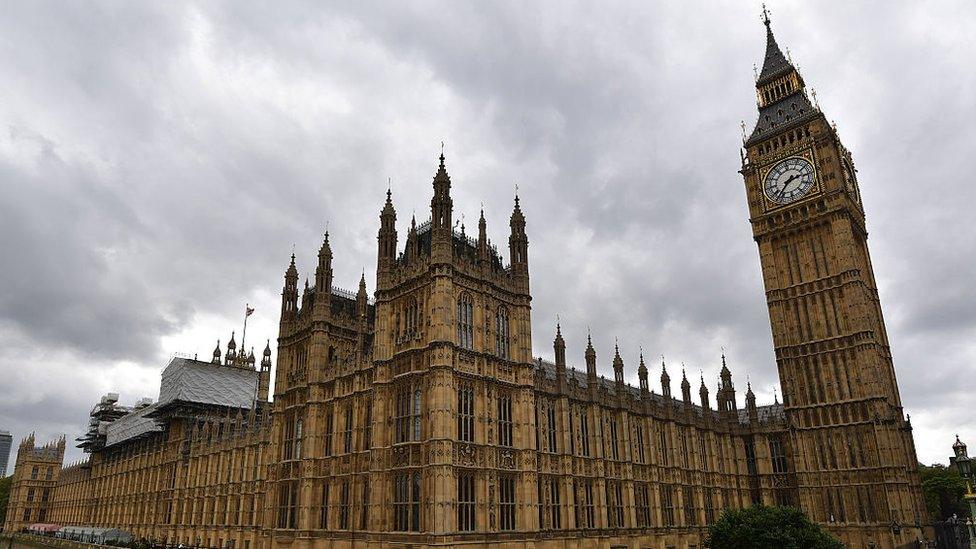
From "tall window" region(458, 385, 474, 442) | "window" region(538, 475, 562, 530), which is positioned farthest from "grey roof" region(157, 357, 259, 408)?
"tall window" region(458, 385, 474, 442)

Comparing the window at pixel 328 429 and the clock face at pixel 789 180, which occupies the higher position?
the clock face at pixel 789 180

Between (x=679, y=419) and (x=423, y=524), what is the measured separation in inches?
1263

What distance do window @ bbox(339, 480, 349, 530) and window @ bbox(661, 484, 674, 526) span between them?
27.1m

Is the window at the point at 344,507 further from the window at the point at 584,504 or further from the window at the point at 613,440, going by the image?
the window at the point at 613,440

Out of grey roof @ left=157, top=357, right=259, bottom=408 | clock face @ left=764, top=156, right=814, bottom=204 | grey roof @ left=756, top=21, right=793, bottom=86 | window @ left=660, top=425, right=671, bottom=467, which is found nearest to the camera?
window @ left=660, top=425, right=671, bottom=467

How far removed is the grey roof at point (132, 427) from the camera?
332 ft

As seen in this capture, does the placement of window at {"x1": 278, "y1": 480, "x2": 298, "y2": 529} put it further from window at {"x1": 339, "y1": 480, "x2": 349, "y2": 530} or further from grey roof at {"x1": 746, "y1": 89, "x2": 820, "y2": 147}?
grey roof at {"x1": 746, "y1": 89, "x2": 820, "y2": 147}

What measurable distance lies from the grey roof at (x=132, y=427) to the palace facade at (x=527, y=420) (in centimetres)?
1286

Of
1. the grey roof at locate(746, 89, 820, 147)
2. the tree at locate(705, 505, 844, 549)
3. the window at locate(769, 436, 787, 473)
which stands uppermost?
the grey roof at locate(746, 89, 820, 147)

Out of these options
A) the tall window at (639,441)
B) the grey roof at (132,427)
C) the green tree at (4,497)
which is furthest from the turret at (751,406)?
the green tree at (4,497)

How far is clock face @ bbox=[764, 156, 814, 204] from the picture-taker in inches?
2849

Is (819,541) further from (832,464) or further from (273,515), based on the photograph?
(273,515)

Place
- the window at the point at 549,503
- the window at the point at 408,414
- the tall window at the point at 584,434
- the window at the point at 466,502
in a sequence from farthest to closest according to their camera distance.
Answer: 1. the tall window at the point at 584,434
2. the window at the point at 549,503
3. the window at the point at 408,414
4. the window at the point at 466,502

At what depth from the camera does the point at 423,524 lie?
3938cm
